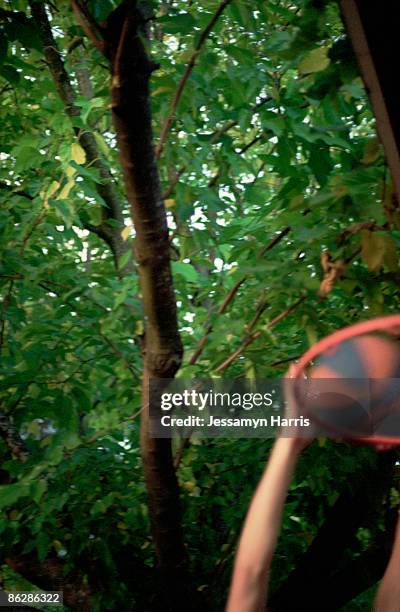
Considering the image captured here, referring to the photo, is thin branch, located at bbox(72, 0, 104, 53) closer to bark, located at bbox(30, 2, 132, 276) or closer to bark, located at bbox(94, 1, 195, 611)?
bark, located at bbox(94, 1, 195, 611)

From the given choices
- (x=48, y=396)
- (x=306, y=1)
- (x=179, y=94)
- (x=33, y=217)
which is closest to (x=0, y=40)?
(x=179, y=94)

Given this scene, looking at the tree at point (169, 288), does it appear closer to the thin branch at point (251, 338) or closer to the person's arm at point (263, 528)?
the thin branch at point (251, 338)

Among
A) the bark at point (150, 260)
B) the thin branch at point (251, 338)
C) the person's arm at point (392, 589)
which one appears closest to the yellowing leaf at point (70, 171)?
the bark at point (150, 260)

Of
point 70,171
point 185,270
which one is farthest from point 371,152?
point 70,171

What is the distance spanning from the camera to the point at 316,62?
2.38m

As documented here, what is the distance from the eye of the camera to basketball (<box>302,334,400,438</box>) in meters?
1.41

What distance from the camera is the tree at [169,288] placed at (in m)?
2.88

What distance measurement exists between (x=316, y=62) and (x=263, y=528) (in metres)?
1.53

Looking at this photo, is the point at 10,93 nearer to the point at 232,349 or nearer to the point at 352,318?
the point at 232,349

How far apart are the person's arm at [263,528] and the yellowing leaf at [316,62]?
140 centimetres

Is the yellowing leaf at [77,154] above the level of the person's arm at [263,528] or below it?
above

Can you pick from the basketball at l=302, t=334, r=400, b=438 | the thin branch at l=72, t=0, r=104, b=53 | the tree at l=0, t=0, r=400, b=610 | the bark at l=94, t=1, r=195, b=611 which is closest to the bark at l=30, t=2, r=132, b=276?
the tree at l=0, t=0, r=400, b=610

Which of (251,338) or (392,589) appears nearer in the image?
(392,589)

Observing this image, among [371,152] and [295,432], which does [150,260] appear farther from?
[295,432]
